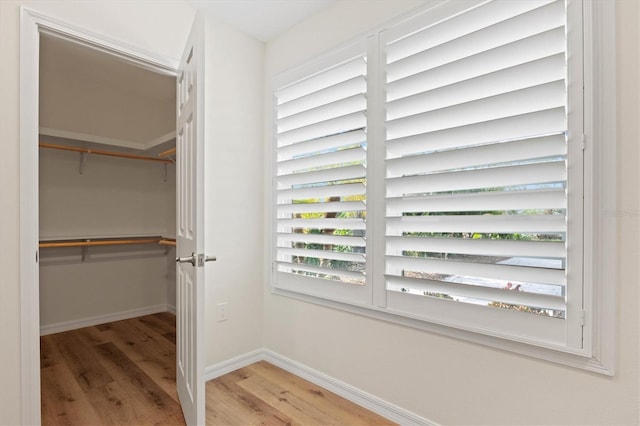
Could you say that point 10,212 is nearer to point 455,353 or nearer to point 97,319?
point 455,353

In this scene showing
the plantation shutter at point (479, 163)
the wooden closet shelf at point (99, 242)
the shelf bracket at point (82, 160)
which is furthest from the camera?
the shelf bracket at point (82, 160)

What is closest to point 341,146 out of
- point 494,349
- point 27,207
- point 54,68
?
point 494,349

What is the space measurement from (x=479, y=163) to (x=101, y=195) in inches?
146

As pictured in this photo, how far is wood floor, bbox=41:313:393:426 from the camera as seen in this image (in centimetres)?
186

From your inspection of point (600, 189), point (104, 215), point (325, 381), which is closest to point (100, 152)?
point (104, 215)

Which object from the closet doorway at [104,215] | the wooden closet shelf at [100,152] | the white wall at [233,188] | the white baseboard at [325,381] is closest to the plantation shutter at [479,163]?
the white baseboard at [325,381]

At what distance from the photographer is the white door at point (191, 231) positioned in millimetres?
1627

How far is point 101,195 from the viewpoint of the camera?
11.7ft

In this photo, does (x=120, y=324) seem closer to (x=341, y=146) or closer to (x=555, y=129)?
(x=341, y=146)

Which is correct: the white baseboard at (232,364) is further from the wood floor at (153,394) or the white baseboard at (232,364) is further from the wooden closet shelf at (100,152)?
the wooden closet shelf at (100,152)

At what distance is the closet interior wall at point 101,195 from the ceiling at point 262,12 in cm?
122

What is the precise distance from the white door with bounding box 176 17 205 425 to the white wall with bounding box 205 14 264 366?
0.83ft

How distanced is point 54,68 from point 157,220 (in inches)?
70.0

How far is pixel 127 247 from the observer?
379 centimetres
